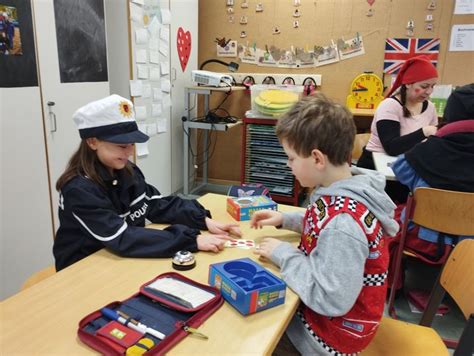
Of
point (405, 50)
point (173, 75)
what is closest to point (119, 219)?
point (173, 75)

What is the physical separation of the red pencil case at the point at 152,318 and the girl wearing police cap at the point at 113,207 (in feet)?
0.66

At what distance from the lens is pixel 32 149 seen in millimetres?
2143

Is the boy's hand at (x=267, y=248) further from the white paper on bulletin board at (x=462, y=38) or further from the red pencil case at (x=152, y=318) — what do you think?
the white paper on bulletin board at (x=462, y=38)

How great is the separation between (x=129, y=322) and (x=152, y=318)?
0.16ft

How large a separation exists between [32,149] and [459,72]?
3641 mm

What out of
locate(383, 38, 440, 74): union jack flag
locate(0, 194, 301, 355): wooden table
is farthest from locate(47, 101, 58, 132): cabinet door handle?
locate(383, 38, 440, 74): union jack flag

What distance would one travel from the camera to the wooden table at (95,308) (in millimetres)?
747

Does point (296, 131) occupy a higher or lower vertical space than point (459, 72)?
lower

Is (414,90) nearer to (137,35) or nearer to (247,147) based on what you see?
(247,147)

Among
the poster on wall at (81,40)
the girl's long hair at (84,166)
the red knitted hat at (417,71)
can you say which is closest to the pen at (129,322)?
the girl's long hair at (84,166)

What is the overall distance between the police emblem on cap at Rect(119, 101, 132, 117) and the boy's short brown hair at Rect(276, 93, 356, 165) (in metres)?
0.55

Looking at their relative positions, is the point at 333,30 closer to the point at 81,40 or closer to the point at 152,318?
the point at 81,40

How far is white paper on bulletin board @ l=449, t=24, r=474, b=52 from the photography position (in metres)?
3.46

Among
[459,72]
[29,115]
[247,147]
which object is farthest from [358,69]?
[29,115]
